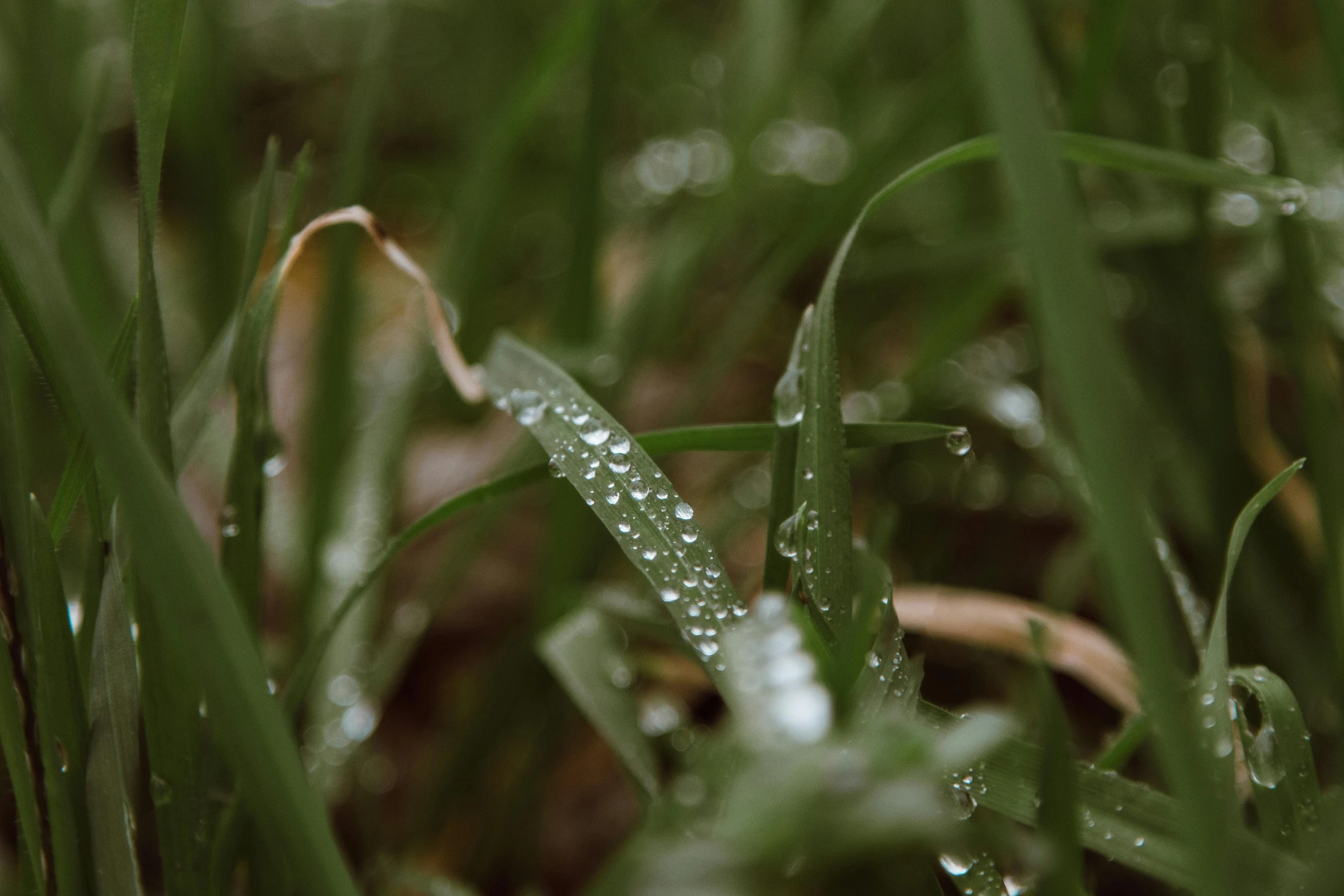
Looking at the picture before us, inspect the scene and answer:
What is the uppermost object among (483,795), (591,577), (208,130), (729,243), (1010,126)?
(208,130)

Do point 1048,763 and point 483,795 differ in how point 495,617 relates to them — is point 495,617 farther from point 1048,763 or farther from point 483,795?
point 1048,763

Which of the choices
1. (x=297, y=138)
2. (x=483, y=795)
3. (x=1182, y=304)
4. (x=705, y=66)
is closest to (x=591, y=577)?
(x=483, y=795)

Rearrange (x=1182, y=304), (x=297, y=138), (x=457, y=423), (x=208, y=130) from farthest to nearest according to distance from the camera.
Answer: (x=297, y=138) → (x=457, y=423) → (x=208, y=130) → (x=1182, y=304)

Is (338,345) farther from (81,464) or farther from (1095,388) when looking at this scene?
(1095,388)

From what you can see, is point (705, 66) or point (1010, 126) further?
point (705, 66)

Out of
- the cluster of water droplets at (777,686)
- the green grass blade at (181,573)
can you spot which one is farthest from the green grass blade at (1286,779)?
the green grass blade at (181,573)

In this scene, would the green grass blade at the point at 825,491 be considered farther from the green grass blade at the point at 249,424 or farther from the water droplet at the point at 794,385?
the green grass blade at the point at 249,424

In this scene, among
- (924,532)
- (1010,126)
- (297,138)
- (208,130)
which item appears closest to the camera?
(1010,126)
